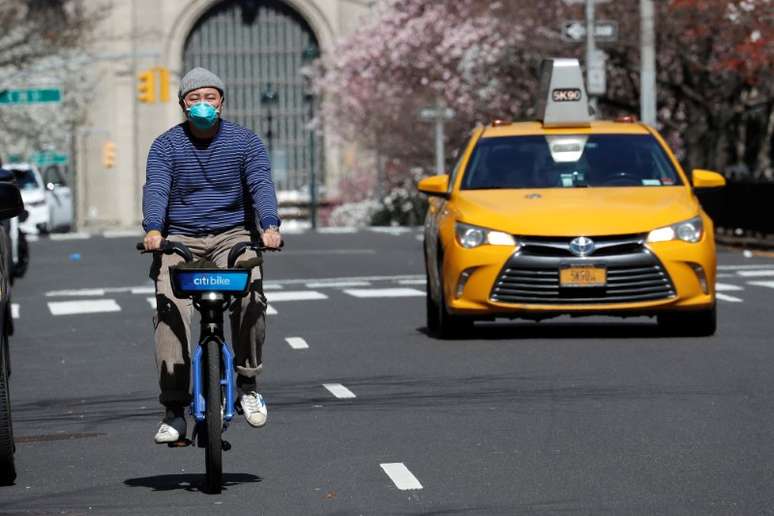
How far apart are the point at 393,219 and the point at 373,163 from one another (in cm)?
1499

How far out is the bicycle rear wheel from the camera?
903 cm

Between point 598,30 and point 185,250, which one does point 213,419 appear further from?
point 598,30

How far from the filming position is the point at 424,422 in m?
11.8

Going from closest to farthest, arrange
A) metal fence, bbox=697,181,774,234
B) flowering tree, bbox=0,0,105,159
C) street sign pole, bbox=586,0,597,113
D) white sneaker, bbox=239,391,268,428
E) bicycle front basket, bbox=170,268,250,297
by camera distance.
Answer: bicycle front basket, bbox=170,268,250,297
white sneaker, bbox=239,391,268,428
metal fence, bbox=697,181,774,234
street sign pole, bbox=586,0,597,113
flowering tree, bbox=0,0,105,159

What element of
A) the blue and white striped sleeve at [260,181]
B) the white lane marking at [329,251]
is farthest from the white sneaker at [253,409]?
the white lane marking at [329,251]

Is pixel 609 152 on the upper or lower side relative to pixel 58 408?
upper

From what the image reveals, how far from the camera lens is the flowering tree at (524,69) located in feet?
140

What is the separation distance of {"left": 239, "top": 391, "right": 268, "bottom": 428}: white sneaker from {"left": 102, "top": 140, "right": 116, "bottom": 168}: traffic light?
73.1 m

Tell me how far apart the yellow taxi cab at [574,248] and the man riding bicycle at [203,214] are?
22.1 feet

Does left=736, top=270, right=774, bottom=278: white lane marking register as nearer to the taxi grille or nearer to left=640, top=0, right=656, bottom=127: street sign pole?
the taxi grille

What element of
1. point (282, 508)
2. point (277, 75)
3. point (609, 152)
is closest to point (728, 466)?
point (282, 508)

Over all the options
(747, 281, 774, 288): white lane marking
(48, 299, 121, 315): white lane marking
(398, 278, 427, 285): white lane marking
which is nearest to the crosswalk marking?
(747, 281, 774, 288): white lane marking

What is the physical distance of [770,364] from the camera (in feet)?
48.6

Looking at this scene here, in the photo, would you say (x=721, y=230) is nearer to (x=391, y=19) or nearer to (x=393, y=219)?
(x=391, y=19)
